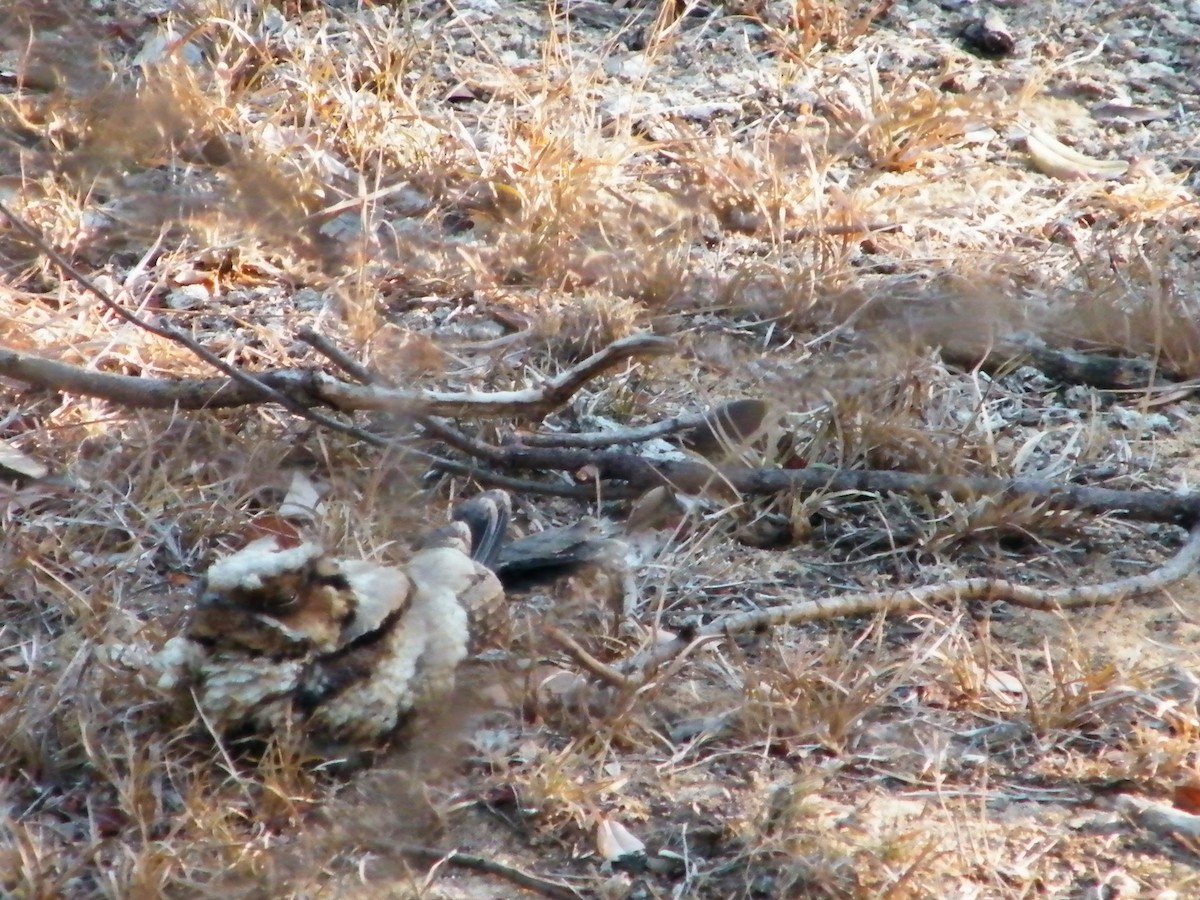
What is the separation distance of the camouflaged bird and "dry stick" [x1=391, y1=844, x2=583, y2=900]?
0.19m

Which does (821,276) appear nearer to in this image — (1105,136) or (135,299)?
(1105,136)

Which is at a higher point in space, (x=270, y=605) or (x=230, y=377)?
(x=270, y=605)

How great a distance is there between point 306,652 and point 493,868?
0.39 metres

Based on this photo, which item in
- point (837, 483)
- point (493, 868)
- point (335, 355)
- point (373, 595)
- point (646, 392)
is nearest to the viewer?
point (493, 868)

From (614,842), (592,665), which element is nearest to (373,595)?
(592,665)

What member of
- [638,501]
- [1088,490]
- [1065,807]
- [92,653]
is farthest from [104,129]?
[1088,490]

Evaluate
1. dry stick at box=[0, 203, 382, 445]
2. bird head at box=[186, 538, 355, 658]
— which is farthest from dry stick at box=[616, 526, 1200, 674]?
dry stick at box=[0, 203, 382, 445]

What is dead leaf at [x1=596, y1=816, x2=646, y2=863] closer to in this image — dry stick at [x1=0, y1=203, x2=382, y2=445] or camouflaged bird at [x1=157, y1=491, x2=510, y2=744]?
camouflaged bird at [x1=157, y1=491, x2=510, y2=744]

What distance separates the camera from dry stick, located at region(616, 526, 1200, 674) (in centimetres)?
246

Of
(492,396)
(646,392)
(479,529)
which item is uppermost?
(492,396)

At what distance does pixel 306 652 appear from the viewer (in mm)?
2104

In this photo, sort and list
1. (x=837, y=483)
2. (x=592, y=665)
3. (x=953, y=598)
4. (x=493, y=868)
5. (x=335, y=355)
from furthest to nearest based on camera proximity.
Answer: (x=837, y=483) → (x=335, y=355) → (x=953, y=598) → (x=592, y=665) → (x=493, y=868)

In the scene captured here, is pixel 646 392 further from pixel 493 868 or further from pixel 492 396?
pixel 493 868

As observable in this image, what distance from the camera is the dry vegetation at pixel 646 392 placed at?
206cm
